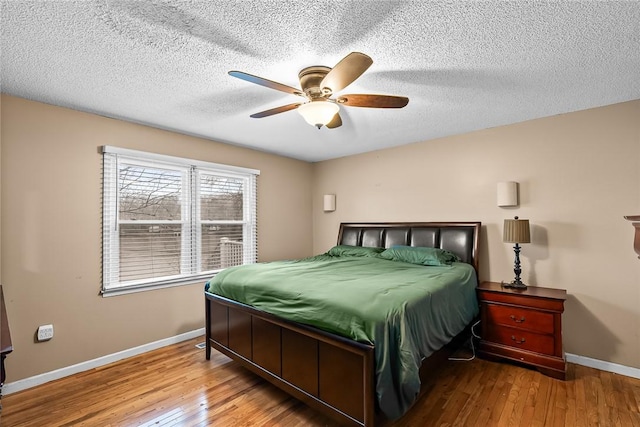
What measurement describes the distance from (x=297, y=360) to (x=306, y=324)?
0.31 metres

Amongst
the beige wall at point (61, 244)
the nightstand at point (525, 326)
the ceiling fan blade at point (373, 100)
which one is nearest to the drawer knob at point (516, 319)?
the nightstand at point (525, 326)

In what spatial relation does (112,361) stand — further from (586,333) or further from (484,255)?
(586,333)

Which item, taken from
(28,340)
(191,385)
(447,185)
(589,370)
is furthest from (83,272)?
Answer: (589,370)

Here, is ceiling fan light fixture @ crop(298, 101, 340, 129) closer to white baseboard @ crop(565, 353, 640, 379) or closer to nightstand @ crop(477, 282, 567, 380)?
nightstand @ crop(477, 282, 567, 380)

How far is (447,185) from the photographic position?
12.6 ft

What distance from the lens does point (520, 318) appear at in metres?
2.82

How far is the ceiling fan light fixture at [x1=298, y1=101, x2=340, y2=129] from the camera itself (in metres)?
2.10

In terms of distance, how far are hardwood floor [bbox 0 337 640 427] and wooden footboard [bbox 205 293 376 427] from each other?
0.20m

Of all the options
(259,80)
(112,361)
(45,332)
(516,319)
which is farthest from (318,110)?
(112,361)

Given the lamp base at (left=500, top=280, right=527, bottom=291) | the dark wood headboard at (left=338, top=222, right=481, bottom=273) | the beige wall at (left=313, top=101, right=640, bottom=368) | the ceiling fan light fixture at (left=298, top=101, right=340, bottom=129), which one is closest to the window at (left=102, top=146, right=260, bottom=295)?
the dark wood headboard at (left=338, top=222, right=481, bottom=273)

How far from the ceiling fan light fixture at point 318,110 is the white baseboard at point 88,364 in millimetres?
2954

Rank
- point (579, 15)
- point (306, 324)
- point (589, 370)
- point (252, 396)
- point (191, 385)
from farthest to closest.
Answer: point (589, 370) → point (191, 385) → point (252, 396) → point (306, 324) → point (579, 15)

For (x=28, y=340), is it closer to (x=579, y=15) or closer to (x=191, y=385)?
(x=191, y=385)

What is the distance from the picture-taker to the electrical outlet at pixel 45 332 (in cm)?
262
